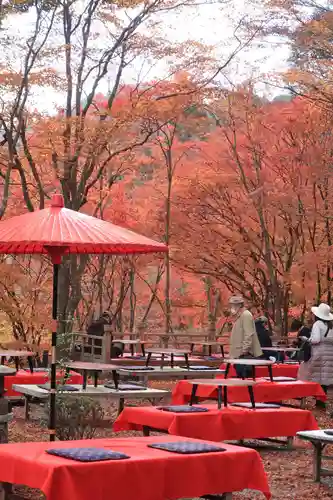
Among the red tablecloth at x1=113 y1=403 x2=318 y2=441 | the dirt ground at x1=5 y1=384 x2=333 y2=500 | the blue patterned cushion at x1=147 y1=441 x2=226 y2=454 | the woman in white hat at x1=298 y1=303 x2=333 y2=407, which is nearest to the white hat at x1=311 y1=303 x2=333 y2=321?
the woman in white hat at x1=298 y1=303 x2=333 y2=407

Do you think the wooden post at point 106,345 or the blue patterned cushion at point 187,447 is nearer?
the blue patterned cushion at point 187,447

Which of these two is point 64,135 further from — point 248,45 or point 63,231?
point 63,231

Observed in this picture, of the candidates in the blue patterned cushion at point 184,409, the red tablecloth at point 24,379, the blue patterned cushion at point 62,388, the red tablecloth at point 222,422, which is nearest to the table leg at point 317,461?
the red tablecloth at point 222,422

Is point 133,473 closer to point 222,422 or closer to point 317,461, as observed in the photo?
point 317,461

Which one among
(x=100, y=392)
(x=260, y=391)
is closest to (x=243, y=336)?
(x=260, y=391)

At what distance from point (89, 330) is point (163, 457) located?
10.3 meters

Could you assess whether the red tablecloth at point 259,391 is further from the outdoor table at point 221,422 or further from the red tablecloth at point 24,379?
the red tablecloth at point 24,379

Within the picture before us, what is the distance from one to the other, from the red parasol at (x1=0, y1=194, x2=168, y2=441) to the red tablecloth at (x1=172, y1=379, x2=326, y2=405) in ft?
12.2

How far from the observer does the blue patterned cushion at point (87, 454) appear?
561 centimetres

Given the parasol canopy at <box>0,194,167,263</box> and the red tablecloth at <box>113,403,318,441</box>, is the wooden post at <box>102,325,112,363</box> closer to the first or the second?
the red tablecloth at <box>113,403,318,441</box>

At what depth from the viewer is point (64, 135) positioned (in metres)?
14.4

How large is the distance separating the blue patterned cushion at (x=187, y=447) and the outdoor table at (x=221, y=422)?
2089 millimetres

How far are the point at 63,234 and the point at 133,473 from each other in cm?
214

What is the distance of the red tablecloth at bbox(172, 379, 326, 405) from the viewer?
11180mm
